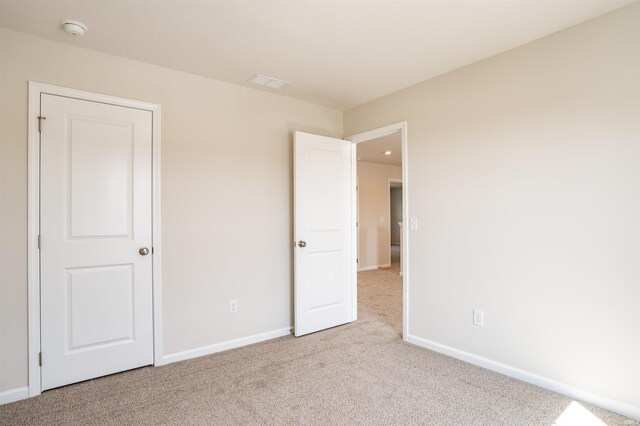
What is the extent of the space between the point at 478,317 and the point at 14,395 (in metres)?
3.35

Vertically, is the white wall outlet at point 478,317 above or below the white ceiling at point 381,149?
below

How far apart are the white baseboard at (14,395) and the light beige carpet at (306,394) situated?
0.06 metres

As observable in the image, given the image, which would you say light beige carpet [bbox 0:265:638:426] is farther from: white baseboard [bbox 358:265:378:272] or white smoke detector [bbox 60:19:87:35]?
white baseboard [bbox 358:265:378:272]

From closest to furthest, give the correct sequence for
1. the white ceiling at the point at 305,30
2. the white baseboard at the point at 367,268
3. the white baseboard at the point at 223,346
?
the white ceiling at the point at 305,30
the white baseboard at the point at 223,346
the white baseboard at the point at 367,268

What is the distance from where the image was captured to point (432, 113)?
3.07 m

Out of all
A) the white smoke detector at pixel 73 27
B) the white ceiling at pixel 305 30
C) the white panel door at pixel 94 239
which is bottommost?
the white panel door at pixel 94 239

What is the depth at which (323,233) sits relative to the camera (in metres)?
3.62

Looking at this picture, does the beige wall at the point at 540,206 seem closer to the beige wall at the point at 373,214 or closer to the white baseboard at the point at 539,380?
the white baseboard at the point at 539,380

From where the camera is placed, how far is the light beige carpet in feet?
6.65

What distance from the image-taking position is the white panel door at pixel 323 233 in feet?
11.2

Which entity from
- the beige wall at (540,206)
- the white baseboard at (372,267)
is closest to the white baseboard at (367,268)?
the white baseboard at (372,267)

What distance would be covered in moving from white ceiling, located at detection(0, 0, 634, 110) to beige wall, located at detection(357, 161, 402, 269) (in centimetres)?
464

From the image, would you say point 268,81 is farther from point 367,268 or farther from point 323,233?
point 367,268

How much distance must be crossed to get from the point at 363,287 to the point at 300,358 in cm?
293
